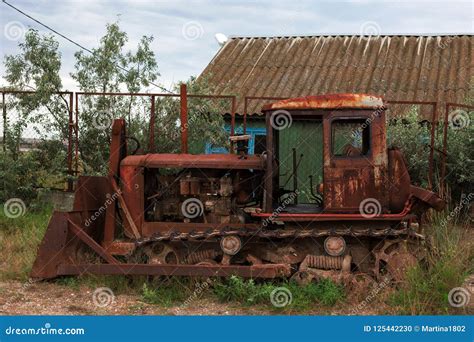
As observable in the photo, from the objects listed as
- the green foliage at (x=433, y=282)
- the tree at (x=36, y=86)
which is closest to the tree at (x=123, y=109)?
the tree at (x=36, y=86)

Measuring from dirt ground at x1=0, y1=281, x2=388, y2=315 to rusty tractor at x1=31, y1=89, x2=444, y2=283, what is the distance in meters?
0.34

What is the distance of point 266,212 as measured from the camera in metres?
7.03

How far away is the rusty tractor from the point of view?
272 inches

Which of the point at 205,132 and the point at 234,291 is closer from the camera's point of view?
the point at 234,291

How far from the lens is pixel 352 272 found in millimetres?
7043

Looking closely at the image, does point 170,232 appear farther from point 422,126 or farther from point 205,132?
A: point 422,126

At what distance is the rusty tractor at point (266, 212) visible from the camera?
6906 millimetres

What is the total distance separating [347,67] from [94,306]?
10978mm

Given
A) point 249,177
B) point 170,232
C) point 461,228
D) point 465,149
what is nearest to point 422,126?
point 465,149

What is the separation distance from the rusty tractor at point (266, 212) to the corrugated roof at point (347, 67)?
248 inches

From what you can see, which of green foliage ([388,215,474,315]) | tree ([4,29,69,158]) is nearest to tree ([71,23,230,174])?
tree ([4,29,69,158])

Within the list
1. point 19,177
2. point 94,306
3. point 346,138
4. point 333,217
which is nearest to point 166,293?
point 94,306

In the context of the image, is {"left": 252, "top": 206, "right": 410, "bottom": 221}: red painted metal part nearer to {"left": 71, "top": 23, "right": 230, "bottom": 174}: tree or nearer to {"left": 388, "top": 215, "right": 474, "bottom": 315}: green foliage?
{"left": 388, "top": 215, "right": 474, "bottom": 315}: green foliage

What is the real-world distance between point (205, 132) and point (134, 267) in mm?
4178
